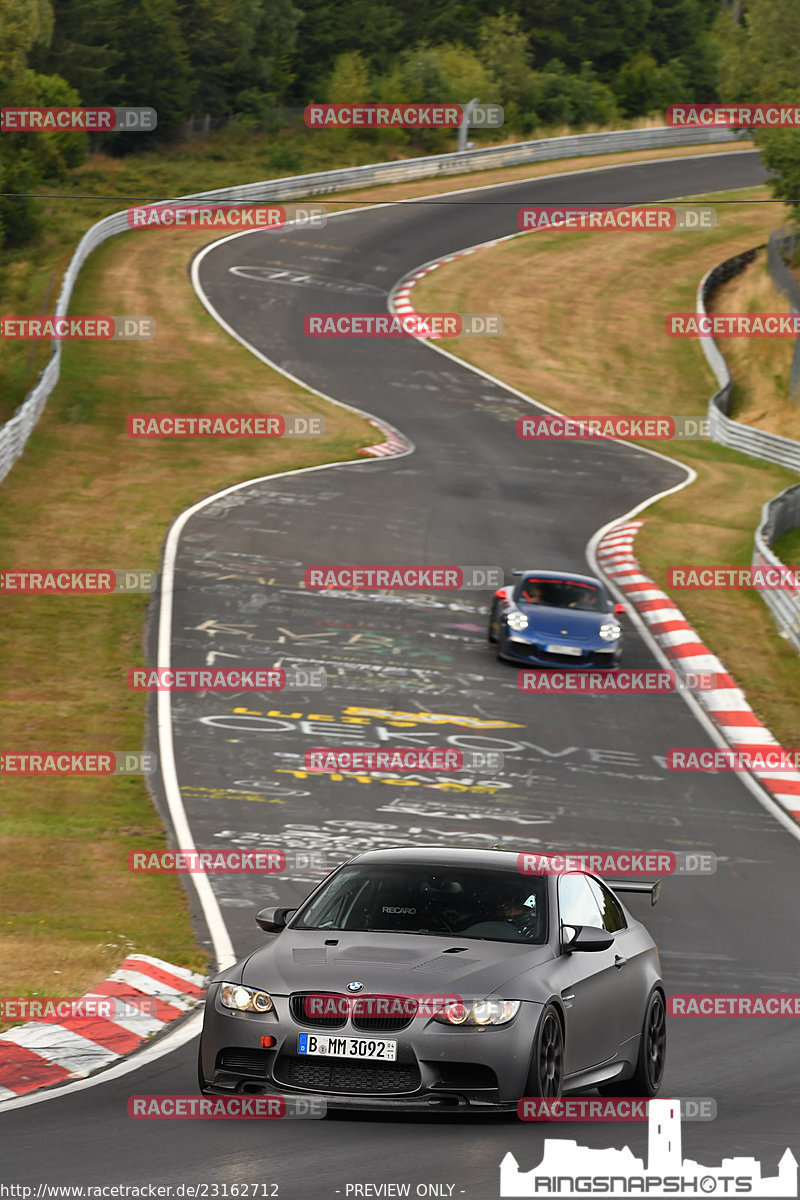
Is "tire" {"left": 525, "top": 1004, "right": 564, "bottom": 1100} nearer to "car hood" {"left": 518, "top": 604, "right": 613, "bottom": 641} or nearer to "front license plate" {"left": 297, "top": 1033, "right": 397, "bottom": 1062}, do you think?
"front license plate" {"left": 297, "top": 1033, "right": 397, "bottom": 1062}

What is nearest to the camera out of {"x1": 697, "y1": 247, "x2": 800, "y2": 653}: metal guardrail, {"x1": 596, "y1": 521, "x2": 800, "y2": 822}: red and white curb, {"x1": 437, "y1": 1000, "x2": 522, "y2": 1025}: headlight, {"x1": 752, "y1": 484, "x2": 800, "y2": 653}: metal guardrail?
{"x1": 437, "y1": 1000, "x2": 522, "y2": 1025}: headlight

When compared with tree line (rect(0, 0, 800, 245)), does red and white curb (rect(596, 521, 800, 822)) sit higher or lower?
lower

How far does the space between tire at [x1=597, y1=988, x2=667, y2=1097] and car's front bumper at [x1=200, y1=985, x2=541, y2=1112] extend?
143 cm

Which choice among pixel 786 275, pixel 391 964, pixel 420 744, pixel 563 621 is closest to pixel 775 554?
pixel 563 621

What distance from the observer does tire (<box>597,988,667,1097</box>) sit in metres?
9.48

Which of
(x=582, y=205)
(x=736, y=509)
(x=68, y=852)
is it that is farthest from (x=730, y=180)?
(x=68, y=852)

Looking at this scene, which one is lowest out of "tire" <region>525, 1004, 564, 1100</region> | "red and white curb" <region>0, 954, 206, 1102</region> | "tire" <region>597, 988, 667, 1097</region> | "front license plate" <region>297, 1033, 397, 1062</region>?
"red and white curb" <region>0, 954, 206, 1102</region>

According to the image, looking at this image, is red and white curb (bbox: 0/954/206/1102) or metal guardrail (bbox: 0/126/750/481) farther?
metal guardrail (bbox: 0/126/750/481)

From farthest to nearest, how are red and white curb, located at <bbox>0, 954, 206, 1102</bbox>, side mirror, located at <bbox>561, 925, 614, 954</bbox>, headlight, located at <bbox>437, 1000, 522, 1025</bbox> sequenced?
red and white curb, located at <bbox>0, 954, 206, 1102</bbox> → side mirror, located at <bbox>561, 925, 614, 954</bbox> → headlight, located at <bbox>437, 1000, 522, 1025</bbox>

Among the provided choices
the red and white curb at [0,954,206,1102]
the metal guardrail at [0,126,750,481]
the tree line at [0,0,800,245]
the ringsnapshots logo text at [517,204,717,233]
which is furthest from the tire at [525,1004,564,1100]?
the ringsnapshots logo text at [517,204,717,233]

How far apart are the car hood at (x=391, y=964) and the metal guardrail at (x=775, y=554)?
18848 millimetres

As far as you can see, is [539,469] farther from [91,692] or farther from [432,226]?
[432,226]

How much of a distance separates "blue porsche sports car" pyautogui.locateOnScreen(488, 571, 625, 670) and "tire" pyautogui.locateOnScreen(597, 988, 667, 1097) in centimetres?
1486

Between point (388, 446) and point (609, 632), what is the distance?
16.3m
